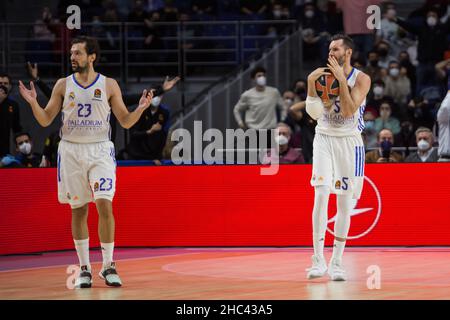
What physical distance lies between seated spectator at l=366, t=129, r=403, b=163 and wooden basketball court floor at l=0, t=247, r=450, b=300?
184 centimetres

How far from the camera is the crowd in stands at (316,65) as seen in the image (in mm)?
16828

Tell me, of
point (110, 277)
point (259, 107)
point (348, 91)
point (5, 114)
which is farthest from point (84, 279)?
point (259, 107)

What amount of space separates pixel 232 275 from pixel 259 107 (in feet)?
25.1

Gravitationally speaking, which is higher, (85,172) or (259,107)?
(259,107)

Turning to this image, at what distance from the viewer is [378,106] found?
1975 cm

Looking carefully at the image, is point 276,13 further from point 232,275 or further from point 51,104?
point 51,104

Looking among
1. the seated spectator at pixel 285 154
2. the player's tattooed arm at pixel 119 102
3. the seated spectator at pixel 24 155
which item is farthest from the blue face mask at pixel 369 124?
the player's tattooed arm at pixel 119 102

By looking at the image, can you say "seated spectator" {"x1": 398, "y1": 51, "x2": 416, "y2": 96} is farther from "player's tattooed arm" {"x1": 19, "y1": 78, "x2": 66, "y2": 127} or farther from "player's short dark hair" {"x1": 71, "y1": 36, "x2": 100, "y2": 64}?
"player's tattooed arm" {"x1": 19, "y1": 78, "x2": 66, "y2": 127}

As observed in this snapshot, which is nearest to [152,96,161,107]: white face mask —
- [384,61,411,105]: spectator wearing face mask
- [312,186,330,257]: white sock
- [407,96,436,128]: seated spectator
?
[407,96,436,128]: seated spectator

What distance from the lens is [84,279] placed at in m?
10.9

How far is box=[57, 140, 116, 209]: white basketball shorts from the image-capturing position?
1093cm

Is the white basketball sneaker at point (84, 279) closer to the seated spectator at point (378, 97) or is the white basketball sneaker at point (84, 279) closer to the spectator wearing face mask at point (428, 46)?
the seated spectator at point (378, 97)

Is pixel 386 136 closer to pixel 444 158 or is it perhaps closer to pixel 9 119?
pixel 444 158

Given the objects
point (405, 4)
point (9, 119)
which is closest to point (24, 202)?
point (9, 119)
